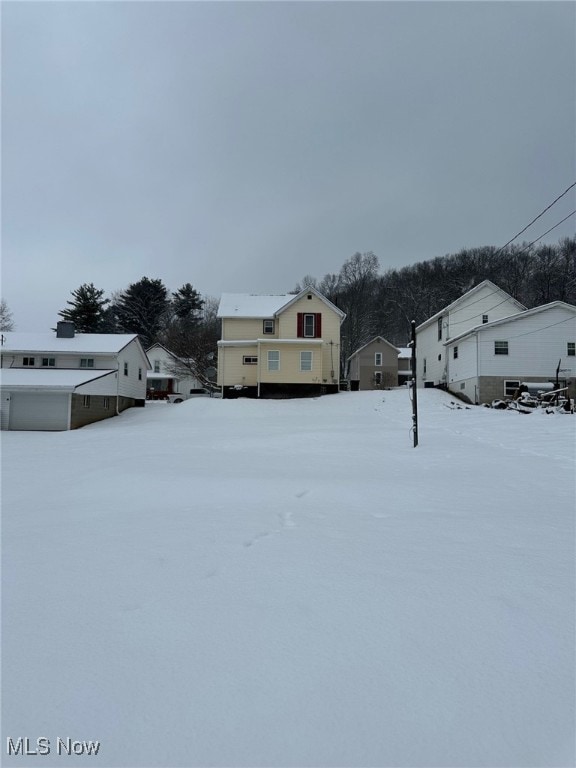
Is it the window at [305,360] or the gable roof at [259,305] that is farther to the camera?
the gable roof at [259,305]

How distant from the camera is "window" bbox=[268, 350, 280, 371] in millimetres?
32219

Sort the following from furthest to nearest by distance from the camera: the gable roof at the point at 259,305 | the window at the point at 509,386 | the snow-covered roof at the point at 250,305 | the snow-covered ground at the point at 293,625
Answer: the snow-covered roof at the point at 250,305 → the gable roof at the point at 259,305 → the window at the point at 509,386 → the snow-covered ground at the point at 293,625

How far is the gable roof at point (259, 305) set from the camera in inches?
1283

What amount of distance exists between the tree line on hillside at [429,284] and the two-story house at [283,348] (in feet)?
44.3

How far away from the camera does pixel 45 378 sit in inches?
992

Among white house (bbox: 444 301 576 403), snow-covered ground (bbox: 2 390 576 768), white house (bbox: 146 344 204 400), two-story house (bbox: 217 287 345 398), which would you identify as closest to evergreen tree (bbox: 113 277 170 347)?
white house (bbox: 146 344 204 400)

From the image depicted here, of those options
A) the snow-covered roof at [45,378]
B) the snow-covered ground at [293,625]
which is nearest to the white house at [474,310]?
the snow-covered roof at [45,378]

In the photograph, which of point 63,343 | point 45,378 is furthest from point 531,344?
point 63,343

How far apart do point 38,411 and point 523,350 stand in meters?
27.3

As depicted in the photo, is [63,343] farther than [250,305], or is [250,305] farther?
[250,305]

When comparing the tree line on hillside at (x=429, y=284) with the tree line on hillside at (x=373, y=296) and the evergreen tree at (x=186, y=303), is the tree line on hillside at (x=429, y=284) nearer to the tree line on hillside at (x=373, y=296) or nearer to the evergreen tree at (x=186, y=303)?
the tree line on hillside at (x=373, y=296)

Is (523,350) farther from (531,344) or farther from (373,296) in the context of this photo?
(373,296)

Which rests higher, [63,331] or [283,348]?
[63,331]

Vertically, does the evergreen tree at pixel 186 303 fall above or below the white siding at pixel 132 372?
above
